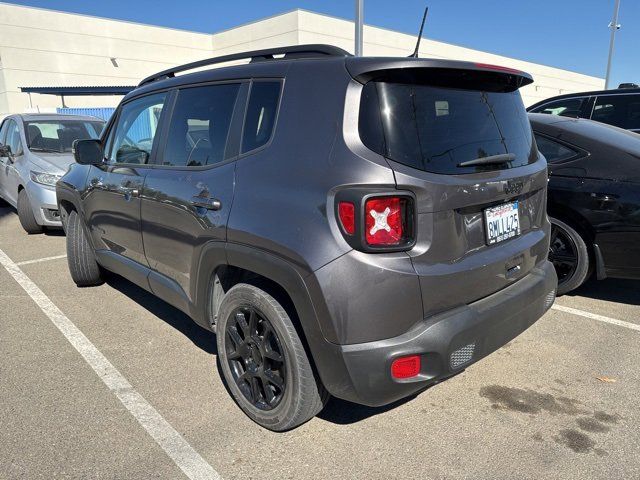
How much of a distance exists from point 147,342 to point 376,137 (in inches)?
99.2

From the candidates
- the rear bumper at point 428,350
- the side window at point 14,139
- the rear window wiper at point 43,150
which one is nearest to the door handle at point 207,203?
the rear bumper at point 428,350

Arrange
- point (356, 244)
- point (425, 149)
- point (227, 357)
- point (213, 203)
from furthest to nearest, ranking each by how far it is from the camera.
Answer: point (227, 357) < point (213, 203) < point (425, 149) < point (356, 244)

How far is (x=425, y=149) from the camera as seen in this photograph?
2.10 m

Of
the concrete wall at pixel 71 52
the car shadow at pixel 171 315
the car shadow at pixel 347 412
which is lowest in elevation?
the car shadow at pixel 347 412

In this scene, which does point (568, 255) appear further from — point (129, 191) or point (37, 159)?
point (37, 159)

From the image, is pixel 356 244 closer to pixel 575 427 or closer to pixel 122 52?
pixel 575 427

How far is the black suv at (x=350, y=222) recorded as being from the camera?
78.6 inches

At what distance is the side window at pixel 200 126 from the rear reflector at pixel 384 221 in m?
1.01

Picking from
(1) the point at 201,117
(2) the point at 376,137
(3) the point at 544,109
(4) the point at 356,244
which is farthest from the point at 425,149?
(3) the point at 544,109

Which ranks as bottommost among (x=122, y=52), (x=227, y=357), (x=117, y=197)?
(x=227, y=357)

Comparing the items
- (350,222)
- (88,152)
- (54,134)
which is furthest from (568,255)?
(54,134)

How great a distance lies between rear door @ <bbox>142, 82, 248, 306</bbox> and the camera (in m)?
2.58

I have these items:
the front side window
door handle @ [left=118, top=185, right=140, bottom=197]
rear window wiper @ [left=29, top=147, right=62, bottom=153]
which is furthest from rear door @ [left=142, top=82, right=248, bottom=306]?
the front side window

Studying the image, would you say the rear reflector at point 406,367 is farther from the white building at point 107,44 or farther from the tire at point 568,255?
the white building at point 107,44
